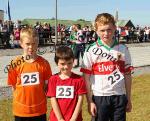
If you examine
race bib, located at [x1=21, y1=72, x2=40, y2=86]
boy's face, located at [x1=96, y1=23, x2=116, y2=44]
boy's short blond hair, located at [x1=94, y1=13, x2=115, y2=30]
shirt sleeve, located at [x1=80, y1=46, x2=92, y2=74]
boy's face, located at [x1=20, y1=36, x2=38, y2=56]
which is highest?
boy's short blond hair, located at [x1=94, y1=13, x2=115, y2=30]

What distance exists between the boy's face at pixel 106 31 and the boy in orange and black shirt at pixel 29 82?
0.70 meters

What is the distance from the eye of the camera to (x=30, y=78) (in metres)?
4.78

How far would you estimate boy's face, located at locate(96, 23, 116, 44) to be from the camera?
4598 millimetres

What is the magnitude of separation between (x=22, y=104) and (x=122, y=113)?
3.65ft

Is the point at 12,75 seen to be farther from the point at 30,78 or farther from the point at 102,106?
the point at 102,106

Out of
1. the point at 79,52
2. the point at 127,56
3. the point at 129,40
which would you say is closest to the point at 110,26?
the point at 127,56

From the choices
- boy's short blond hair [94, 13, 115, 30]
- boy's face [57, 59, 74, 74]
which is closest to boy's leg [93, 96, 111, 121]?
boy's face [57, 59, 74, 74]

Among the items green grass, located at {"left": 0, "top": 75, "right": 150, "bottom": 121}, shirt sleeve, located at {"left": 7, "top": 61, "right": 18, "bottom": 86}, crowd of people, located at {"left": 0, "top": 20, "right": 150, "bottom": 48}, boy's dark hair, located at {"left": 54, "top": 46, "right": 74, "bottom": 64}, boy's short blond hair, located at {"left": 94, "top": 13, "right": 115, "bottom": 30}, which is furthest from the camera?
crowd of people, located at {"left": 0, "top": 20, "right": 150, "bottom": 48}

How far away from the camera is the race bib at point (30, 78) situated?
4.78m

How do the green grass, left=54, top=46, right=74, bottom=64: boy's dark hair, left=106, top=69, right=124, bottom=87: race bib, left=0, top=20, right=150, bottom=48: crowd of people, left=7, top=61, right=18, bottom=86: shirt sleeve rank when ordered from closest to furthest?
left=54, top=46, right=74, bottom=64: boy's dark hair < left=106, top=69, right=124, bottom=87: race bib < left=7, top=61, right=18, bottom=86: shirt sleeve < the green grass < left=0, top=20, right=150, bottom=48: crowd of people

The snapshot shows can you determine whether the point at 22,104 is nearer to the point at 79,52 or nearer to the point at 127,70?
the point at 127,70

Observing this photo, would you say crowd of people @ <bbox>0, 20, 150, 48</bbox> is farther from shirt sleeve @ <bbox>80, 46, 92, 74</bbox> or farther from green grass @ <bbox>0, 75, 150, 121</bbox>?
shirt sleeve @ <bbox>80, 46, 92, 74</bbox>

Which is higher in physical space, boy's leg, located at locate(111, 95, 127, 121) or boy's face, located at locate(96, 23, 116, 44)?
boy's face, located at locate(96, 23, 116, 44)

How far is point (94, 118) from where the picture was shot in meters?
4.88
